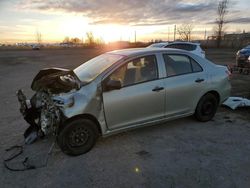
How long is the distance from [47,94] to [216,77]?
137 inches

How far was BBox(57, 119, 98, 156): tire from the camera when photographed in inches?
138

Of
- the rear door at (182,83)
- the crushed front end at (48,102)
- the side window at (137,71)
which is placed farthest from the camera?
the rear door at (182,83)

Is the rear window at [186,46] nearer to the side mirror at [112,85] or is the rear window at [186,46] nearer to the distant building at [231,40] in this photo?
the side mirror at [112,85]

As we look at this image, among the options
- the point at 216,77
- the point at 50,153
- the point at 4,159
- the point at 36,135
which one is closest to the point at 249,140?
the point at 216,77

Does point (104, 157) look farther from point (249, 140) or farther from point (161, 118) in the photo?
point (249, 140)

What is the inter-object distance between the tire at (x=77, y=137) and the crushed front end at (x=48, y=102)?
0.52 ft

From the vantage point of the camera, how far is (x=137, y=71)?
4.05 meters

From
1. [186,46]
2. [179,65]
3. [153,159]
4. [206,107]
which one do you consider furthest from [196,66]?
[186,46]

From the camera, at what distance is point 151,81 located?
4.07 metres

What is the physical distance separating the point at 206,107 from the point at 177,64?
126 cm

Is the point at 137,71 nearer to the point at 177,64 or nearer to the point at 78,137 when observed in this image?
the point at 177,64

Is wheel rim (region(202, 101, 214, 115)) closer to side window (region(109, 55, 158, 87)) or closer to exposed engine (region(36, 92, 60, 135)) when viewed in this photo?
side window (region(109, 55, 158, 87))

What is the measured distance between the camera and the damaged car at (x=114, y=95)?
3.53 metres

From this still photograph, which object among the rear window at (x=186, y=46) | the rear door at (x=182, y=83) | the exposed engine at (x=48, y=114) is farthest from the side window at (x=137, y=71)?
the rear window at (x=186, y=46)
